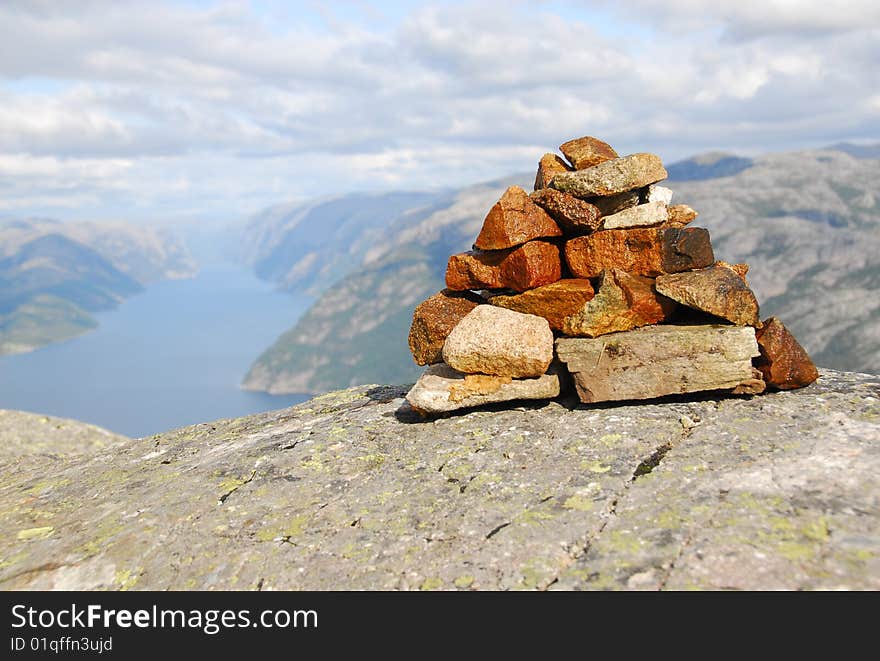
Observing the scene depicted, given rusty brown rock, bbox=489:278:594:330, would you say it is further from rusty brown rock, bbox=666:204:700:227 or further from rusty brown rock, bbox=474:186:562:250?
rusty brown rock, bbox=666:204:700:227

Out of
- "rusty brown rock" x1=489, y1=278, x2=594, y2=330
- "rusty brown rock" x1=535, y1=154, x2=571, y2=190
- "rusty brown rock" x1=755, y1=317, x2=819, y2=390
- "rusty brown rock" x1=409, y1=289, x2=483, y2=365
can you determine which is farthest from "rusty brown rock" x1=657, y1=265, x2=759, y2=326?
"rusty brown rock" x1=409, y1=289, x2=483, y2=365

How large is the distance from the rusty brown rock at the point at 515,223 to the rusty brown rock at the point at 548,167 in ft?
5.07

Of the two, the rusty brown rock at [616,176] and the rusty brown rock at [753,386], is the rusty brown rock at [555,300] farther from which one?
the rusty brown rock at [753,386]

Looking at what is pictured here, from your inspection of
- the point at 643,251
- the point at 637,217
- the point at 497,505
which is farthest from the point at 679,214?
the point at 497,505

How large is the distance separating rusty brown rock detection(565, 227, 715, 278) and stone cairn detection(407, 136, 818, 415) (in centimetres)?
2

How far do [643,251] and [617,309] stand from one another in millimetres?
1689

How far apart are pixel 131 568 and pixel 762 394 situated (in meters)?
11.9

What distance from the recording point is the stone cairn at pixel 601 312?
12.3 meters

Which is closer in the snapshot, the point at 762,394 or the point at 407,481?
the point at 407,481

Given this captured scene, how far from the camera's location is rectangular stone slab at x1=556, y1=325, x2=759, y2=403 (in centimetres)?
1216

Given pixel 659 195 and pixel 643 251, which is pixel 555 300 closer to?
pixel 643 251
